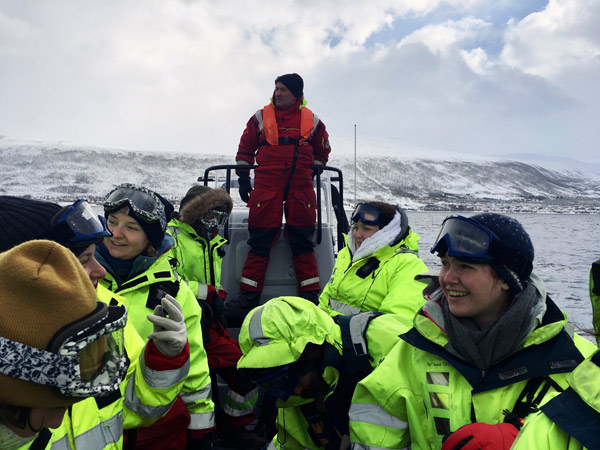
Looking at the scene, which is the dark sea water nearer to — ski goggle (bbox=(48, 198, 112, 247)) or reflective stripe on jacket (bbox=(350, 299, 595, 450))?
reflective stripe on jacket (bbox=(350, 299, 595, 450))

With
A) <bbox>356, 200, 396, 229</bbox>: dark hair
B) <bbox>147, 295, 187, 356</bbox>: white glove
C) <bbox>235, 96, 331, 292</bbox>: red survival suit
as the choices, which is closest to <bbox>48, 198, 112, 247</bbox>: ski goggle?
<bbox>147, 295, 187, 356</bbox>: white glove

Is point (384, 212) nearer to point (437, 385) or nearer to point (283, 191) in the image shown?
point (283, 191)

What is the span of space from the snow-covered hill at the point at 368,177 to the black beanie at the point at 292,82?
32.1 meters

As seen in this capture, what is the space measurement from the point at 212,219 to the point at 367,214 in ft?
4.08

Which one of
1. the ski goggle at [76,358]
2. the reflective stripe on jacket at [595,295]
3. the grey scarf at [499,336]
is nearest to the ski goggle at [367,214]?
the grey scarf at [499,336]

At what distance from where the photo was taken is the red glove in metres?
1.20

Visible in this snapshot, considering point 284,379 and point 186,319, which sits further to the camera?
point 186,319

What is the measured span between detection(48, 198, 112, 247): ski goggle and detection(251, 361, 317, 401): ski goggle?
0.86m

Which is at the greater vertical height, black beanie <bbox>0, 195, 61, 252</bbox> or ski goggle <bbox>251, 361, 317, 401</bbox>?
black beanie <bbox>0, 195, 61, 252</bbox>

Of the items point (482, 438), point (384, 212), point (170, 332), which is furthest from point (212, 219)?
point (482, 438)

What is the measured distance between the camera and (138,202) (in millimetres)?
2381

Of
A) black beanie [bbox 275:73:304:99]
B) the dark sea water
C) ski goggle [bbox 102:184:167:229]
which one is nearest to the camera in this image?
ski goggle [bbox 102:184:167:229]

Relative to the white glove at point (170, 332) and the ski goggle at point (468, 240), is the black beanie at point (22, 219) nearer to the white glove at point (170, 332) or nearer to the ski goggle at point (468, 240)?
the white glove at point (170, 332)

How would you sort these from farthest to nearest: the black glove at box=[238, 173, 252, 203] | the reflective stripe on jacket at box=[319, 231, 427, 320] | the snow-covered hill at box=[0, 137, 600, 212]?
1. the snow-covered hill at box=[0, 137, 600, 212]
2. the black glove at box=[238, 173, 252, 203]
3. the reflective stripe on jacket at box=[319, 231, 427, 320]
